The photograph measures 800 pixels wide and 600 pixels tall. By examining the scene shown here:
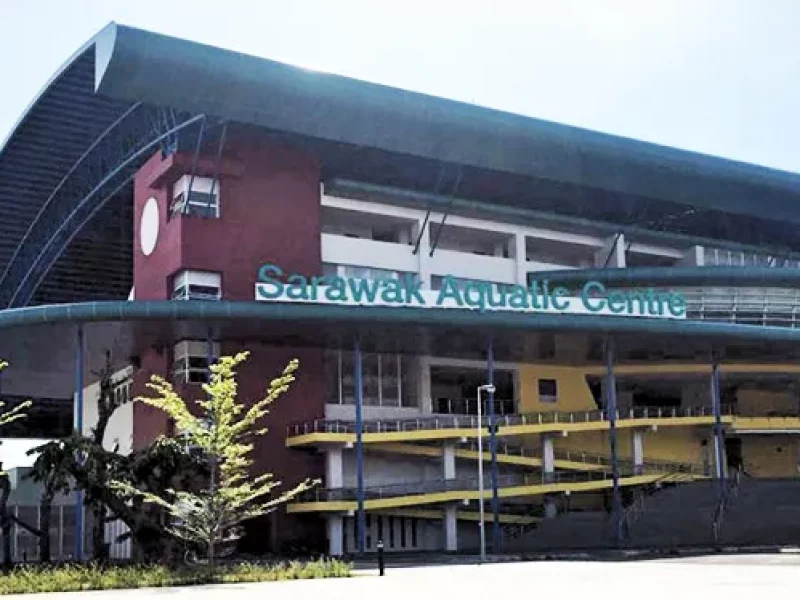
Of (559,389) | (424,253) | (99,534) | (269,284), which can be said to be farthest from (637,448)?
(99,534)

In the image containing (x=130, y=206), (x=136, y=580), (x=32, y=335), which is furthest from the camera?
(x=130, y=206)

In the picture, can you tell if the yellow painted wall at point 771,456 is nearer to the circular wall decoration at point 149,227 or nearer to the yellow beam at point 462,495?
the yellow beam at point 462,495

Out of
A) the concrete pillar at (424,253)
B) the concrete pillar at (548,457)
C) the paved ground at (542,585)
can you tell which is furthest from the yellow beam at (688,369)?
the paved ground at (542,585)

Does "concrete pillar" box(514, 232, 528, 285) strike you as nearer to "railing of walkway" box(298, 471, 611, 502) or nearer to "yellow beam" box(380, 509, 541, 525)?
"railing of walkway" box(298, 471, 611, 502)

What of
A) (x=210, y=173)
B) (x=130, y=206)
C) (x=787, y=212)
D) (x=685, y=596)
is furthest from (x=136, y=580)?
(x=787, y=212)

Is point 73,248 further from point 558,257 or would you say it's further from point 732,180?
point 732,180

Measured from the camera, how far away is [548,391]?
204 feet

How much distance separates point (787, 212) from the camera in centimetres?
6781

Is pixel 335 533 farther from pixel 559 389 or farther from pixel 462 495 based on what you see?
pixel 559 389

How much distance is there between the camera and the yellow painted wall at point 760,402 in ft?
231

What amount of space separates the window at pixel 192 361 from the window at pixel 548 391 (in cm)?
1984

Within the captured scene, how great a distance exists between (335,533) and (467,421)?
28.8 ft

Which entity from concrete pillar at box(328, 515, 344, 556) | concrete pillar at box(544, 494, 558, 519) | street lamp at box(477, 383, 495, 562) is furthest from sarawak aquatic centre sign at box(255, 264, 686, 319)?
concrete pillar at box(328, 515, 344, 556)

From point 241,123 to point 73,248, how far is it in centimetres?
2051
